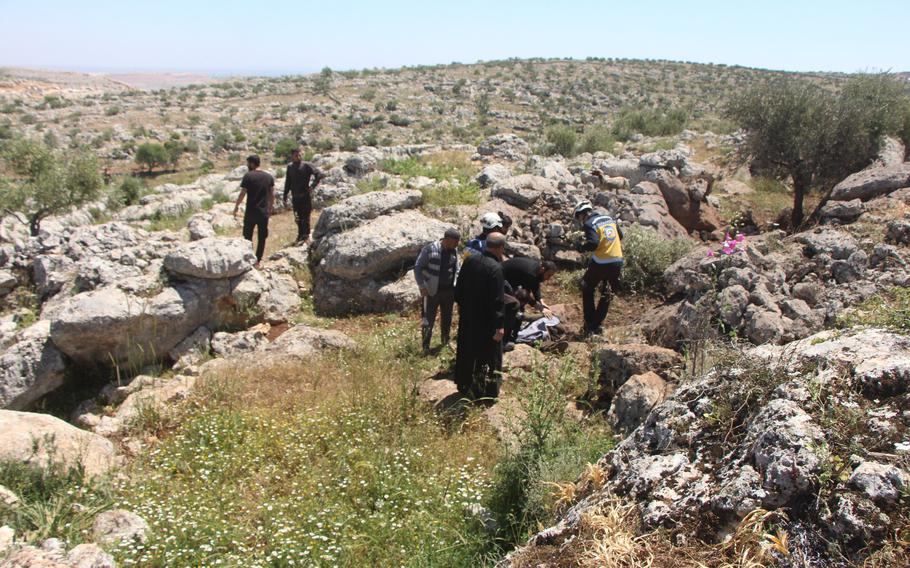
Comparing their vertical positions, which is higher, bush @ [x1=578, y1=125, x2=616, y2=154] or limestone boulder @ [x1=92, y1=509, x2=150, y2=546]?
bush @ [x1=578, y1=125, x2=616, y2=154]

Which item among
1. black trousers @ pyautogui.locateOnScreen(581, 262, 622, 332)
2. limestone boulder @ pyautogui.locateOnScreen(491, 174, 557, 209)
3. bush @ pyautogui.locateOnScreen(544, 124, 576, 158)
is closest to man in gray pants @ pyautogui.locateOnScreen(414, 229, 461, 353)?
black trousers @ pyautogui.locateOnScreen(581, 262, 622, 332)

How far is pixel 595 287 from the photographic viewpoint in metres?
7.19

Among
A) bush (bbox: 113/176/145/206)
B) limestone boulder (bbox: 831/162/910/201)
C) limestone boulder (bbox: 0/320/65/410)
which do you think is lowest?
limestone boulder (bbox: 0/320/65/410)

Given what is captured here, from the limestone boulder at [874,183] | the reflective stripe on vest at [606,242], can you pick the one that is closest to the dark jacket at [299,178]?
the reflective stripe on vest at [606,242]

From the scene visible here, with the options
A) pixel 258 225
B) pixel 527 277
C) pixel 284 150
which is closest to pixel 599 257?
pixel 527 277

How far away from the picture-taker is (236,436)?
4938 mm

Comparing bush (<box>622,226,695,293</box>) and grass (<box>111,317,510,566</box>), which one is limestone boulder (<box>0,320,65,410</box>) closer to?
grass (<box>111,317,510,566</box>)

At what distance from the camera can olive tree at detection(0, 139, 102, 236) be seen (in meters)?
12.7

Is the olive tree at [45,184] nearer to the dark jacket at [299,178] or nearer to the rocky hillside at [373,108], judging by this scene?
the dark jacket at [299,178]

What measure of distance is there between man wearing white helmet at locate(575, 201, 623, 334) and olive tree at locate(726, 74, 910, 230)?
588 centimetres

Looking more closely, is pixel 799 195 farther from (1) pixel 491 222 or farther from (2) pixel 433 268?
(2) pixel 433 268

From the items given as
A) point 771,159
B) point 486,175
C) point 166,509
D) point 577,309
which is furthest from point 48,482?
point 771,159

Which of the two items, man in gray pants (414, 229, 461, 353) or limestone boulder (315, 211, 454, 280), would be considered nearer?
man in gray pants (414, 229, 461, 353)

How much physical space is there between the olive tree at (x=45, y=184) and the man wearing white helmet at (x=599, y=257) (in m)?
11.9
